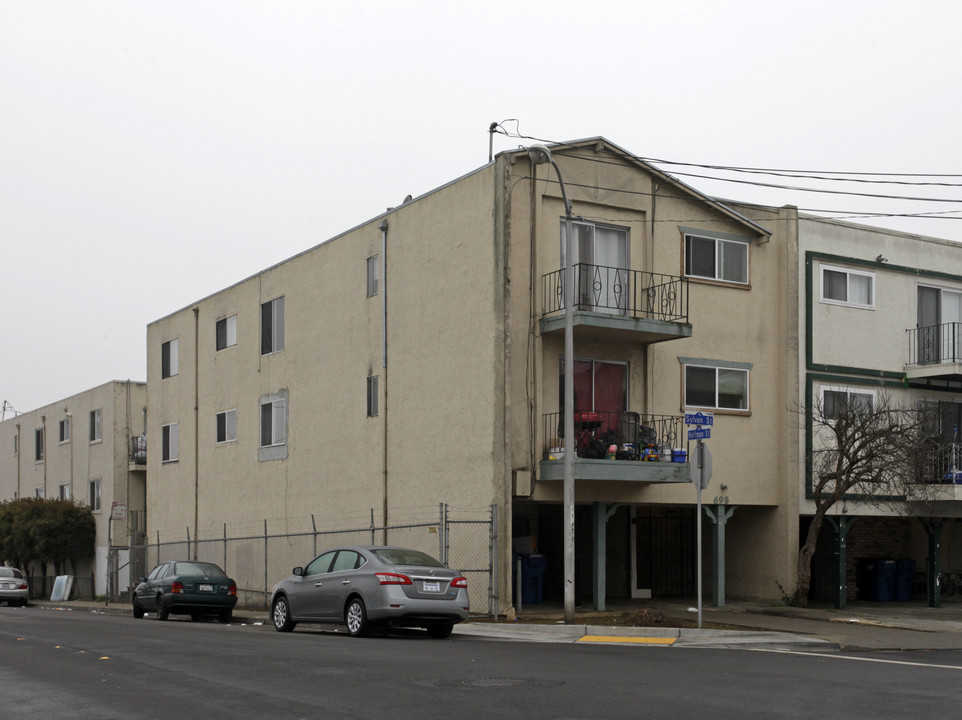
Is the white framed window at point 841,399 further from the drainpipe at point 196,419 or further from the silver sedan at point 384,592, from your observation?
the drainpipe at point 196,419

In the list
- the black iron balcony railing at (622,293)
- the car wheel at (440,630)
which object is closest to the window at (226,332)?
the black iron balcony railing at (622,293)

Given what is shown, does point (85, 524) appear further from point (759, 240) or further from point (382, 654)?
point (382, 654)

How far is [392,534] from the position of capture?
2555 centimetres

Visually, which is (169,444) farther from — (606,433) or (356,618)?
(356,618)

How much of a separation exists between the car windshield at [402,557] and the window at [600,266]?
6736 mm

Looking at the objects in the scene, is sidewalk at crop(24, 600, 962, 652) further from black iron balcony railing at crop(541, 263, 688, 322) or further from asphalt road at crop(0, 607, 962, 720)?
black iron balcony railing at crop(541, 263, 688, 322)

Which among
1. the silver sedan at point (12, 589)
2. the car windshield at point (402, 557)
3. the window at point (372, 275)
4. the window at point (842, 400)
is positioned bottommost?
the silver sedan at point (12, 589)

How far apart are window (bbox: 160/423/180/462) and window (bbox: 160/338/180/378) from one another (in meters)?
1.78

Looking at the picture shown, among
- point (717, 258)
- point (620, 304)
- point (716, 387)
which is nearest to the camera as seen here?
point (620, 304)

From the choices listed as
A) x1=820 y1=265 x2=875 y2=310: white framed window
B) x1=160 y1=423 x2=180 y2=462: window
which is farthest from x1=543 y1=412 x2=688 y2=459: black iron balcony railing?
x1=160 y1=423 x2=180 y2=462: window

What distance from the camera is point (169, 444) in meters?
38.8

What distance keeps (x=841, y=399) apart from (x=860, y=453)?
1.73m

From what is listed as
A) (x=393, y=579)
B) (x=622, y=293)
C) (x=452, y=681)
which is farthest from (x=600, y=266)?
(x=452, y=681)

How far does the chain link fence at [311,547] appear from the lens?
22.0 metres
